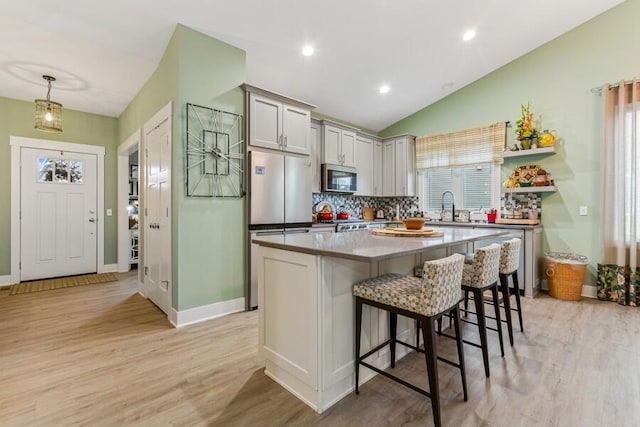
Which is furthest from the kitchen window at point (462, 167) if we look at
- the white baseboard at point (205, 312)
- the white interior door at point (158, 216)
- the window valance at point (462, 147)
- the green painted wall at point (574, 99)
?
the white interior door at point (158, 216)

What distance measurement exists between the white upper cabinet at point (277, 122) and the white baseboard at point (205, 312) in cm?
172

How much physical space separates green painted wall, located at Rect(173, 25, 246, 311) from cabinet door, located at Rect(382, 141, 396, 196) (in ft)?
10.3

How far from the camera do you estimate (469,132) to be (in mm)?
4859

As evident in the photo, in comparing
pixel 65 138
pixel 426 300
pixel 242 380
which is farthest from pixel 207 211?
pixel 65 138

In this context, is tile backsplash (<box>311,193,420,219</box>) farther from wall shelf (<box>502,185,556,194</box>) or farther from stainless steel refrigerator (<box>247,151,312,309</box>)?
wall shelf (<box>502,185,556,194</box>)

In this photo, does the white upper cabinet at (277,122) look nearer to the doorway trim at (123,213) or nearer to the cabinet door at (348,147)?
the cabinet door at (348,147)

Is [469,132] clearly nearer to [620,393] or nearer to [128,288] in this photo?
[620,393]

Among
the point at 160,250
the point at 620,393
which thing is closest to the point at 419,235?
the point at 620,393

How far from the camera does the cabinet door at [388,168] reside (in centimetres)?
559

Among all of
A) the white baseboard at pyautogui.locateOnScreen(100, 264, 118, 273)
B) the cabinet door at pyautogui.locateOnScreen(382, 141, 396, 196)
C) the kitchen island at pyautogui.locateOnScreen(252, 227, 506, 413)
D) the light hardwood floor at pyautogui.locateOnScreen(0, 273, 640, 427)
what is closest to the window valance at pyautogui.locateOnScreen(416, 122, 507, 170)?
the cabinet door at pyautogui.locateOnScreen(382, 141, 396, 196)

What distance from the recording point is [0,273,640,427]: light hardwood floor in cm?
164

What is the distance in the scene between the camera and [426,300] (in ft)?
5.08

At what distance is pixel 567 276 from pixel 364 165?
322 centimetres

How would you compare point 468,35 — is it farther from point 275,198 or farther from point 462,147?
point 275,198
